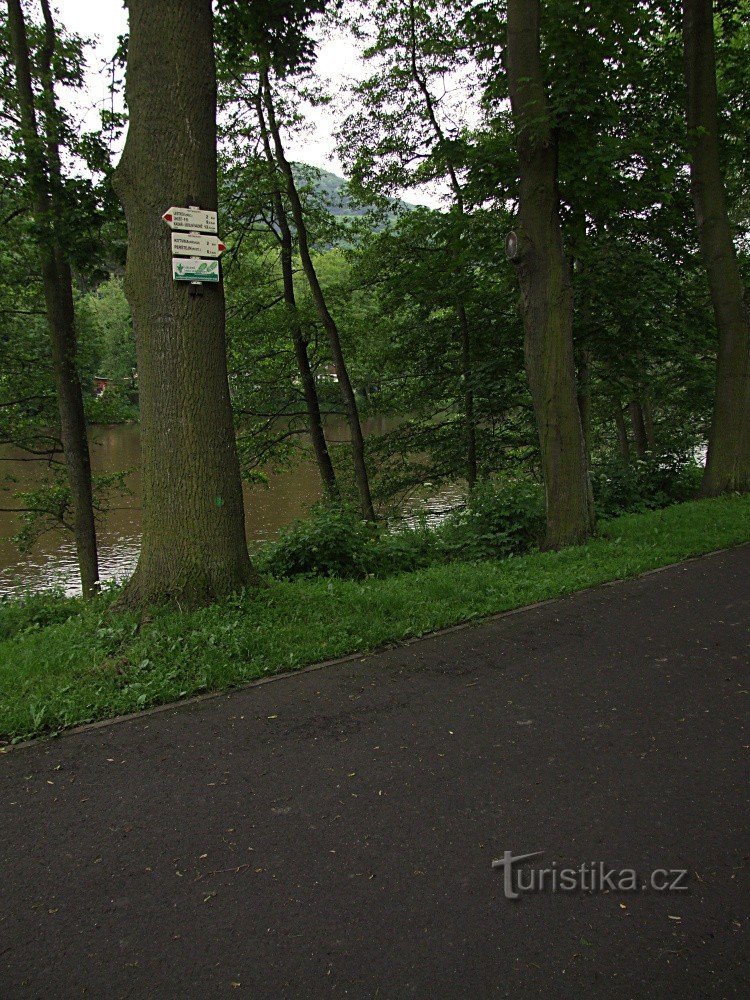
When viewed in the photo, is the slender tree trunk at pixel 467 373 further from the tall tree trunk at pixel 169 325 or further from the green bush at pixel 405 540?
the tall tree trunk at pixel 169 325

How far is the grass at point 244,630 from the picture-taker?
3.85 m

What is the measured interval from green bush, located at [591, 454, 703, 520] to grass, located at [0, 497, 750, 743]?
370cm

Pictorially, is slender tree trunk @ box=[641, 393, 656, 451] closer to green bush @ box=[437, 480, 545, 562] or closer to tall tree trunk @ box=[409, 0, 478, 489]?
tall tree trunk @ box=[409, 0, 478, 489]

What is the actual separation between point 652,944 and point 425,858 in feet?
2.52

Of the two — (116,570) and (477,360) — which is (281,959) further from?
(116,570)

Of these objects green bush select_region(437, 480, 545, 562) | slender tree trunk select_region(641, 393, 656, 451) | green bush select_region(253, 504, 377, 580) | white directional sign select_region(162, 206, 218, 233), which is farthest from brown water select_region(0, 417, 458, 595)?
white directional sign select_region(162, 206, 218, 233)

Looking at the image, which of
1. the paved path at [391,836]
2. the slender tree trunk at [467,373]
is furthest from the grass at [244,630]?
the slender tree trunk at [467,373]

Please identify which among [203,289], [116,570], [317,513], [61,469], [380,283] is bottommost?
[116,570]

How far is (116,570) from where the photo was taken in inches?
602

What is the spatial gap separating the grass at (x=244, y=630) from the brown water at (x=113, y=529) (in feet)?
18.5

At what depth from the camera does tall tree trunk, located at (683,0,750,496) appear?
10367 mm

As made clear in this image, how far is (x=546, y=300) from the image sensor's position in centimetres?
745

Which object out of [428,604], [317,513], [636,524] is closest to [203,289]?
[428,604]

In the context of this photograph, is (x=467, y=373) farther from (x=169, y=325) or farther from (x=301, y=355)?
(x=169, y=325)
